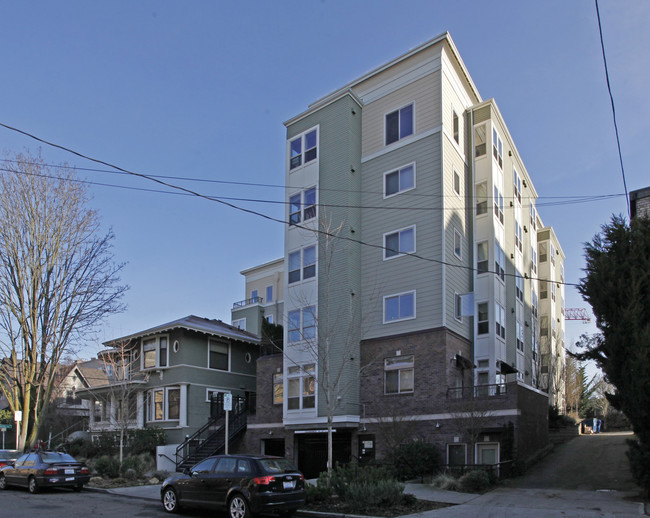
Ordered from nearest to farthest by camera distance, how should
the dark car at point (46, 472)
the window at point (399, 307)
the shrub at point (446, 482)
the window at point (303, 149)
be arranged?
the shrub at point (446, 482) → the dark car at point (46, 472) → the window at point (399, 307) → the window at point (303, 149)

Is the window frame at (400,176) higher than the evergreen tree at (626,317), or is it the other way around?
the window frame at (400,176)

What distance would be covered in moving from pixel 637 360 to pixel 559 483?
6.78m

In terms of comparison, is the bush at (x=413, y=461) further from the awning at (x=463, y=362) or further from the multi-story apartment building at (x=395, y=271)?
the awning at (x=463, y=362)

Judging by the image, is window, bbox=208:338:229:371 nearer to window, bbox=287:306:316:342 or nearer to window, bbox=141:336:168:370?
window, bbox=141:336:168:370

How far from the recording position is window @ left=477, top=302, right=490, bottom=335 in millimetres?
27297

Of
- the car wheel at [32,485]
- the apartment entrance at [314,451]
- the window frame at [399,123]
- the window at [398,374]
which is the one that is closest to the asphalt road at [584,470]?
the window at [398,374]

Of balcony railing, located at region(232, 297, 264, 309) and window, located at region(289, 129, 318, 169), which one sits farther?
balcony railing, located at region(232, 297, 264, 309)

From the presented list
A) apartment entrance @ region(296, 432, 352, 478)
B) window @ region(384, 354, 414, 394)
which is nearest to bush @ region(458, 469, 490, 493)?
window @ region(384, 354, 414, 394)

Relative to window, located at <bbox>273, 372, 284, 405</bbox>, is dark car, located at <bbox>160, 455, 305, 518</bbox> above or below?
below

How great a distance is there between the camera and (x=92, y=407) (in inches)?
1449

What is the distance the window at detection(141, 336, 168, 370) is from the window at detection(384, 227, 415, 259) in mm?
13494

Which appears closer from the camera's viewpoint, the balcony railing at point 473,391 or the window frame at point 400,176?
the balcony railing at point 473,391

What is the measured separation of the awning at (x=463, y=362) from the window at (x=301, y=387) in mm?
5905

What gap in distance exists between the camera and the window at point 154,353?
32250mm
